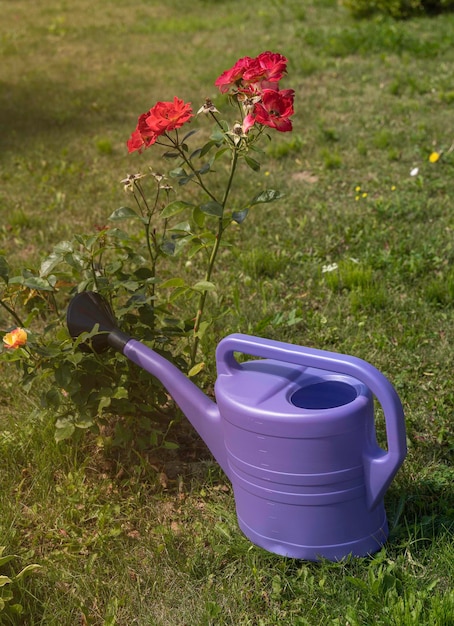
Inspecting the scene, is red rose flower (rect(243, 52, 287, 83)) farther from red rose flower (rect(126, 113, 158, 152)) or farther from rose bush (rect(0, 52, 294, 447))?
red rose flower (rect(126, 113, 158, 152))

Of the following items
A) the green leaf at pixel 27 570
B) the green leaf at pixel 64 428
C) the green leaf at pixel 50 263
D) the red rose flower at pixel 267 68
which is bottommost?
the green leaf at pixel 27 570

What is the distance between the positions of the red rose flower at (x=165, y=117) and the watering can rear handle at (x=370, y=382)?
0.54 metres

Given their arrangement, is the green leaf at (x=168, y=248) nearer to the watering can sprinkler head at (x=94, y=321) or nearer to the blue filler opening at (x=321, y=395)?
the watering can sprinkler head at (x=94, y=321)

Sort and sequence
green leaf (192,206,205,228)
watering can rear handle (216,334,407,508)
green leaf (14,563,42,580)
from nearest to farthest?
A: watering can rear handle (216,334,407,508), green leaf (14,563,42,580), green leaf (192,206,205,228)

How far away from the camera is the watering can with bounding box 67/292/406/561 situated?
5.40 feet

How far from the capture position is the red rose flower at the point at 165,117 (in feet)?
6.10

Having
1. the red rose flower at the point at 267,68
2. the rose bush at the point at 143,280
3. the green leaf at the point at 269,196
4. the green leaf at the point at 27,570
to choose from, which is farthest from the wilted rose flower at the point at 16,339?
the red rose flower at the point at 267,68

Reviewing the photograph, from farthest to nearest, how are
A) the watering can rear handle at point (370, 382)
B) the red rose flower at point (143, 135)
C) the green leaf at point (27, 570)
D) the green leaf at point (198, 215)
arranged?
the green leaf at point (198, 215) < the red rose flower at point (143, 135) < the green leaf at point (27, 570) < the watering can rear handle at point (370, 382)

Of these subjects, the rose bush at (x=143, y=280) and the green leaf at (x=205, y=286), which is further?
the green leaf at (x=205, y=286)

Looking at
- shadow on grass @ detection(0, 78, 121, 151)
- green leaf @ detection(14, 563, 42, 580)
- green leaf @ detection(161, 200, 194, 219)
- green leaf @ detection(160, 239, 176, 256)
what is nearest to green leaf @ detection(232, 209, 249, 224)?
green leaf @ detection(161, 200, 194, 219)

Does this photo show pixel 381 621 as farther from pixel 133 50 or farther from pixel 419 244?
pixel 133 50

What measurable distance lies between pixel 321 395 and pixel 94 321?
2.10ft

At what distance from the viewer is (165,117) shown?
1.89 metres

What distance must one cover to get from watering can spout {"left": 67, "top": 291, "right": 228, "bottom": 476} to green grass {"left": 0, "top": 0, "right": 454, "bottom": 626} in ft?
0.80
